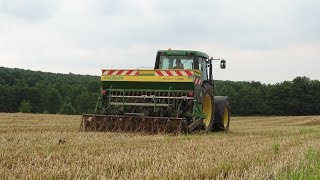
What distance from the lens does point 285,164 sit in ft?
16.5

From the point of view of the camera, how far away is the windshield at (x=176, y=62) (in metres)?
12.6

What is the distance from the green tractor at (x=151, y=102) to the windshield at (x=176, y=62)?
0.81 metres

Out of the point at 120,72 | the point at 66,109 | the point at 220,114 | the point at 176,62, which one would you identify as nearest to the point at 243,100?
the point at 66,109

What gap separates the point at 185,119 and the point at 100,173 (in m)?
6.34

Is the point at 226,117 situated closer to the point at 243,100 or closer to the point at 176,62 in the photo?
the point at 176,62

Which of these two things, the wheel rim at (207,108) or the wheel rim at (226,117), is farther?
the wheel rim at (226,117)

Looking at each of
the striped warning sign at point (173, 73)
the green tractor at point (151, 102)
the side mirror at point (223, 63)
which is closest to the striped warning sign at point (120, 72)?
the green tractor at point (151, 102)

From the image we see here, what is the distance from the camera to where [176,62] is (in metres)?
12.8

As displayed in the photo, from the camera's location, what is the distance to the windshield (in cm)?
1257

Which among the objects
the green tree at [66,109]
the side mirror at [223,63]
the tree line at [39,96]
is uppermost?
the side mirror at [223,63]

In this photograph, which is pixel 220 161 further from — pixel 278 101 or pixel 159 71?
pixel 278 101

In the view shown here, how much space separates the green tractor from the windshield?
31.9 inches

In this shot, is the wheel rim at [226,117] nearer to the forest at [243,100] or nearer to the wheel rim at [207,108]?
the wheel rim at [207,108]

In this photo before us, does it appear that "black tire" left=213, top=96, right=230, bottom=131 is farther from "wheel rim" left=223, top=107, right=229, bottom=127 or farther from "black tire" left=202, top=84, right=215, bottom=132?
"black tire" left=202, top=84, right=215, bottom=132
